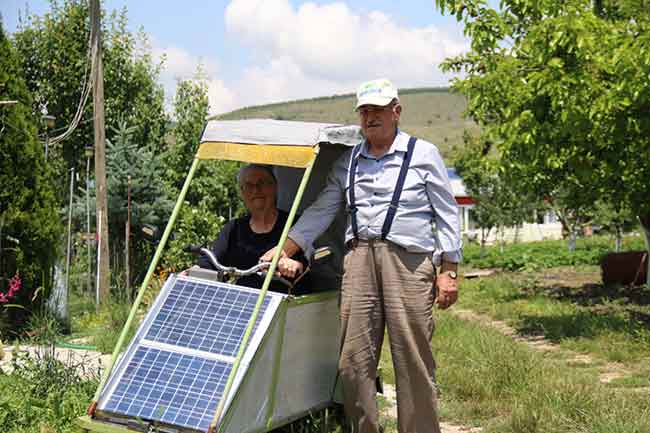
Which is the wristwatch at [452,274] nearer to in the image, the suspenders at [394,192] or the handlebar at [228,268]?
the suspenders at [394,192]

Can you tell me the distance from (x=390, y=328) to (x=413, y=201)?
675 millimetres

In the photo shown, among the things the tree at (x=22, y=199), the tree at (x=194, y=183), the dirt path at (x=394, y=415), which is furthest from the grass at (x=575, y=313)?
the tree at (x=22, y=199)

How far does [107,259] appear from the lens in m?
12.0

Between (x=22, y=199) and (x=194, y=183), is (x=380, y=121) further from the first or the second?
(x=194, y=183)

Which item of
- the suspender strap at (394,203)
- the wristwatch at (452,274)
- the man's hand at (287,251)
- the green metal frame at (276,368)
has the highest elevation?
the suspender strap at (394,203)

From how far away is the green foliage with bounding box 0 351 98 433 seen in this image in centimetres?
536

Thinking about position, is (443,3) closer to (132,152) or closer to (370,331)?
(132,152)

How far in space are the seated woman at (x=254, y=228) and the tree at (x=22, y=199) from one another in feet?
14.3

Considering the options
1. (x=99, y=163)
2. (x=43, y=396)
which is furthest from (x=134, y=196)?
(x=43, y=396)

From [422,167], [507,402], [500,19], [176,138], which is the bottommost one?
[507,402]

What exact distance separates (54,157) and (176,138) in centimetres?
287

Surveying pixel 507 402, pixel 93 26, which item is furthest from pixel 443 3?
pixel 507 402

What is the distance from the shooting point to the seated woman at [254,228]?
5273 millimetres

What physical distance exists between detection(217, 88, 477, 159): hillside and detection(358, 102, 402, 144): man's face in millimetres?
89531
